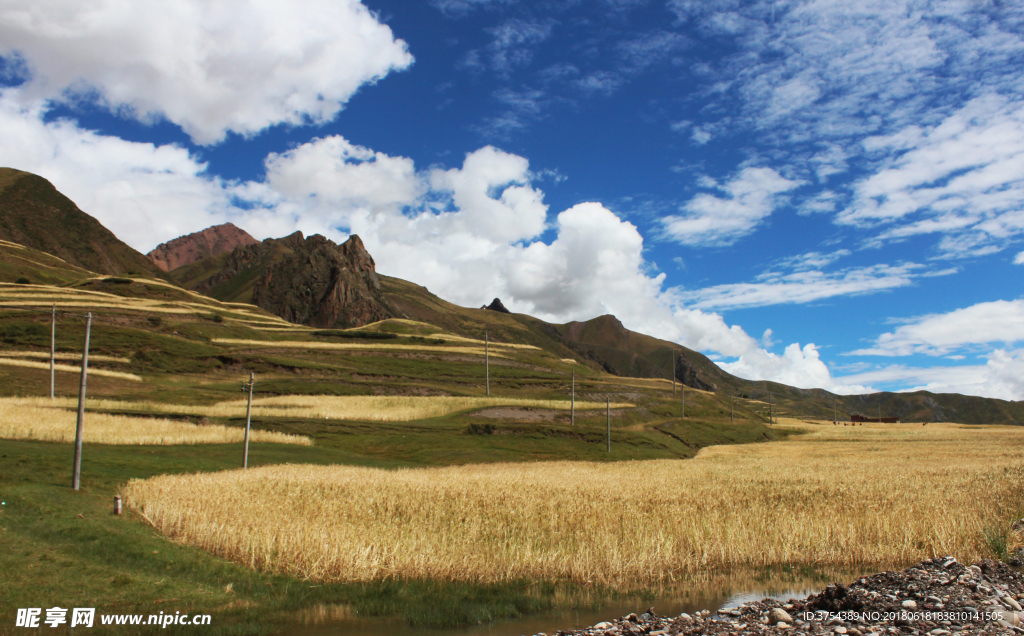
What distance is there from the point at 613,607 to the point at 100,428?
50059mm

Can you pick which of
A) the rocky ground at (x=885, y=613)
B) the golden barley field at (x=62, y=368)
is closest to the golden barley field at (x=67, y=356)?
the golden barley field at (x=62, y=368)

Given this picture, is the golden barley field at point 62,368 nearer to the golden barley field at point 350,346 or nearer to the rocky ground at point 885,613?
the golden barley field at point 350,346

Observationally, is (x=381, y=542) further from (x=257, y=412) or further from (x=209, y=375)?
(x=209, y=375)

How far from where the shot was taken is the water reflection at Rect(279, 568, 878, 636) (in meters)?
11.4

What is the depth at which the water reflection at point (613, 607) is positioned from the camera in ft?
37.4


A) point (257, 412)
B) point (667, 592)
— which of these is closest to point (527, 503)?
point (667, 592)

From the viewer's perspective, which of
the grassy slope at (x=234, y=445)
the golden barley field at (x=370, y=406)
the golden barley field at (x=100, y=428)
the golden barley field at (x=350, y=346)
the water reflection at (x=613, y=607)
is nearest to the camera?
the water reflection at (x=613, y=607)

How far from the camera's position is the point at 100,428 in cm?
4725

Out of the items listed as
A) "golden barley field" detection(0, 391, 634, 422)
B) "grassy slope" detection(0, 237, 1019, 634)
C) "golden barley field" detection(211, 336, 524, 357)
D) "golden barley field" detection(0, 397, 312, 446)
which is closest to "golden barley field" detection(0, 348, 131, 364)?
"grassy slope" detection(0, 237, 1019, 634)

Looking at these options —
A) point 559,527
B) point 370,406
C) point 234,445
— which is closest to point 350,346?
point 370,406

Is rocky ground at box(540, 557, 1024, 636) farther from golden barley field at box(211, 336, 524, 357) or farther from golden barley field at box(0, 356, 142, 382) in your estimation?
golden barley field at box(211, 336, 524, 357)

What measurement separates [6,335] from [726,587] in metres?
121

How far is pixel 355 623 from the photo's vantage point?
11.8m

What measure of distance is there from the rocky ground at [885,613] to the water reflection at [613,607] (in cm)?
202
